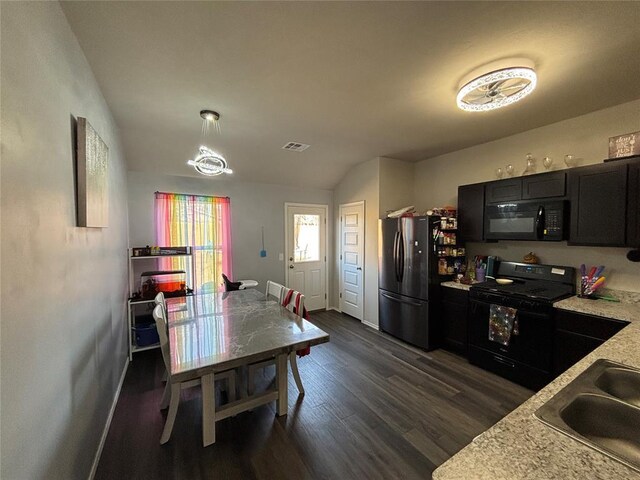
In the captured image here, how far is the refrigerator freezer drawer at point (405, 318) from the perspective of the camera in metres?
3.25

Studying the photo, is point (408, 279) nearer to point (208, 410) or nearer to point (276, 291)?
point (276, 291)

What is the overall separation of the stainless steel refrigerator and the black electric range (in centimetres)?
49

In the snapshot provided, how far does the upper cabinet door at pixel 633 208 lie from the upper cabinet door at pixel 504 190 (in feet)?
2.57

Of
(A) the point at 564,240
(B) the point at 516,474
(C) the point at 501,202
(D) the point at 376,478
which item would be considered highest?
(C) the point at 501,202

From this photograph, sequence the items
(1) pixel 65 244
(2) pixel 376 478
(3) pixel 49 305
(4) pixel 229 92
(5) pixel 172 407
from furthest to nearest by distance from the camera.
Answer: (4) pixel 229 92, (5) pixel 172 407, (2) pixel 376 478, (1) pixel 65 244, (3) pixel 49 305

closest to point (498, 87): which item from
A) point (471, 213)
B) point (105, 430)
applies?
point (471, 213)

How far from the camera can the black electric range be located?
2.36 metres

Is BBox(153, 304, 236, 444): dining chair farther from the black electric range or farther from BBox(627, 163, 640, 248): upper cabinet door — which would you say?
BBox(627, 163, 640, 248): upper cabinet door

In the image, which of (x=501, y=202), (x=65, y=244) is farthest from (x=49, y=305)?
(x=501, y=202)

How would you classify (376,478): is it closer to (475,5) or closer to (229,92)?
(475,5)

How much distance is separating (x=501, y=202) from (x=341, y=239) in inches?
99.9

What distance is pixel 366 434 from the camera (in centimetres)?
194

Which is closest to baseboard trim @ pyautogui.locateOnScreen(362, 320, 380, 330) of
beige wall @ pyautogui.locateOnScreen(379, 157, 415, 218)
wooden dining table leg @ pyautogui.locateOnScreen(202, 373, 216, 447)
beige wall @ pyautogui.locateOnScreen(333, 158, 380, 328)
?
beige wall @ pyautogui.locateOnScreen(333, 158, 380, 328)

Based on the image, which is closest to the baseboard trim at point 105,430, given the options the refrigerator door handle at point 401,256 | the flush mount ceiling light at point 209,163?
the flush mount ceiling light at point 209,163
